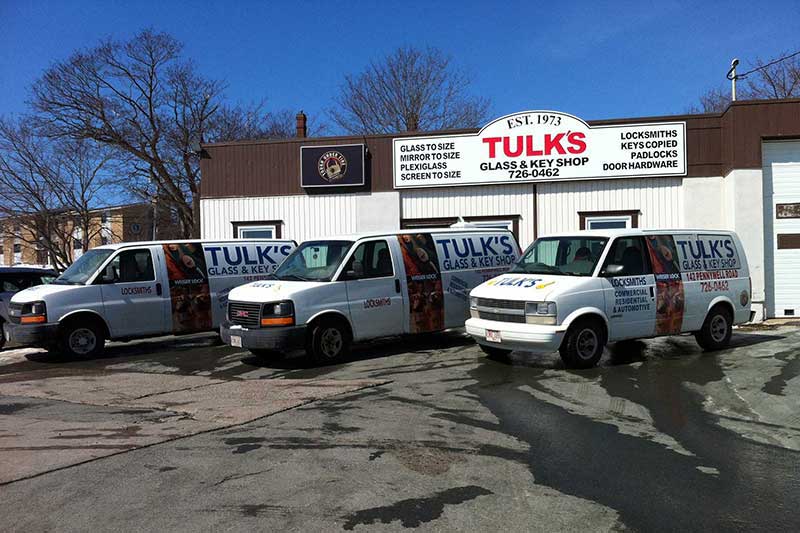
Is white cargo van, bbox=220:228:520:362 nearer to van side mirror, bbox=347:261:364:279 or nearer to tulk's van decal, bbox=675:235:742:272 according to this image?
van side mirror, bbox=347:261:364:279

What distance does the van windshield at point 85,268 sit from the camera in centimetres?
1156

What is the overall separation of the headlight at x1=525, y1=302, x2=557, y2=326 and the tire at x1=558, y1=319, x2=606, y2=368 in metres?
0.40

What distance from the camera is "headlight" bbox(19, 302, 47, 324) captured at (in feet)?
35.7

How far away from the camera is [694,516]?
4.17 m

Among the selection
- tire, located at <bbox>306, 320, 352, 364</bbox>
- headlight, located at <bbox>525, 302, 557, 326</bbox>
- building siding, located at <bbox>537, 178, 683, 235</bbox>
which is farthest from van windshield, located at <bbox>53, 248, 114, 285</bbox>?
building siding, located at <bbox>537, 178, 683, 235</bbox>

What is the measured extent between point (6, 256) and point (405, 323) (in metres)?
74.2

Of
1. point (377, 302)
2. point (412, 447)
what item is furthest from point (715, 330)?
point (412, 447)

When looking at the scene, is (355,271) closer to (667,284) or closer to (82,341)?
(667,284)

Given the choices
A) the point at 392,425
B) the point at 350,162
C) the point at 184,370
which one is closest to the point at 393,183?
the point at 350,162

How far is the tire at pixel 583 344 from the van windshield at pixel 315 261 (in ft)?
12.1

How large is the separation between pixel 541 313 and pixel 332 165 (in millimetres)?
10103

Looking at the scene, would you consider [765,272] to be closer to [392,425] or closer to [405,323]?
[405,323]

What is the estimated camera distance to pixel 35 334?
10.8m

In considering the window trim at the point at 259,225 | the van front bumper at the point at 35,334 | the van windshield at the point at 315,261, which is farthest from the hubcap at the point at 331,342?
the window trim at the point at 259,225
